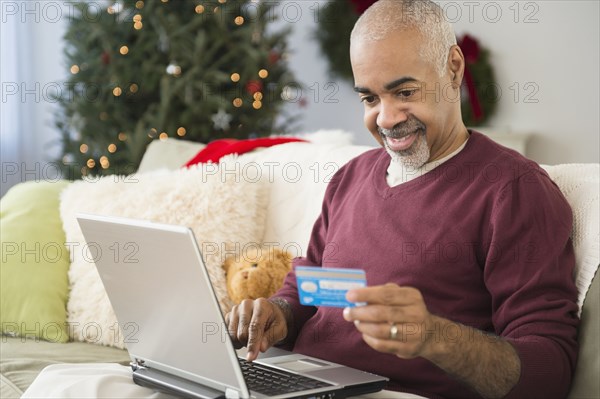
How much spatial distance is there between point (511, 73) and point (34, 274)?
10.7 feet

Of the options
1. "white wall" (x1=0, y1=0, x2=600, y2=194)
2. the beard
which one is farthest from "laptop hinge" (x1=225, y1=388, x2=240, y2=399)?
"white wall" (x1=0, y1=0, x2=600, y2=194)

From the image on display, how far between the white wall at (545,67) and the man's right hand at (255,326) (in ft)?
10.7

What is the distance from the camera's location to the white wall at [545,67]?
434 centimetres

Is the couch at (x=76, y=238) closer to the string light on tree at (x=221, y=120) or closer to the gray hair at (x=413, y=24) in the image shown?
the gray hair at (x=413, y=24)

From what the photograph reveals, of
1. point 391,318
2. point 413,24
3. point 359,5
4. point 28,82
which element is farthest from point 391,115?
point 28,82

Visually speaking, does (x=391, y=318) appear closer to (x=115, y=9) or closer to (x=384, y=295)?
(x=384, y=295)

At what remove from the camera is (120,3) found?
12.3 feet

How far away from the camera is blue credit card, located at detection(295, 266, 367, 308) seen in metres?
0.97

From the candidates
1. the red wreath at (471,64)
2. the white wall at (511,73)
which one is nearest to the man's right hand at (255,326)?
the white wall at (511,73)

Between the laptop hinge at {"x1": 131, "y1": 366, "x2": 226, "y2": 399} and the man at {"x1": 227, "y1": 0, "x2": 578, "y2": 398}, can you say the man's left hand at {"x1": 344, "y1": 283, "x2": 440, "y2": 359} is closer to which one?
the man at {"x1": 227, "y1": 0, "x2": 578, "y2": 398}

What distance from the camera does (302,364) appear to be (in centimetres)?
136

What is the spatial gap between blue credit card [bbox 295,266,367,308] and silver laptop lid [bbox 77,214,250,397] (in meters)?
0.13

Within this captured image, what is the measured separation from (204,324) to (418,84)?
1.93 feet

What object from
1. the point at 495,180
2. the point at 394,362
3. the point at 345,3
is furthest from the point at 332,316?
the point at 345,3
